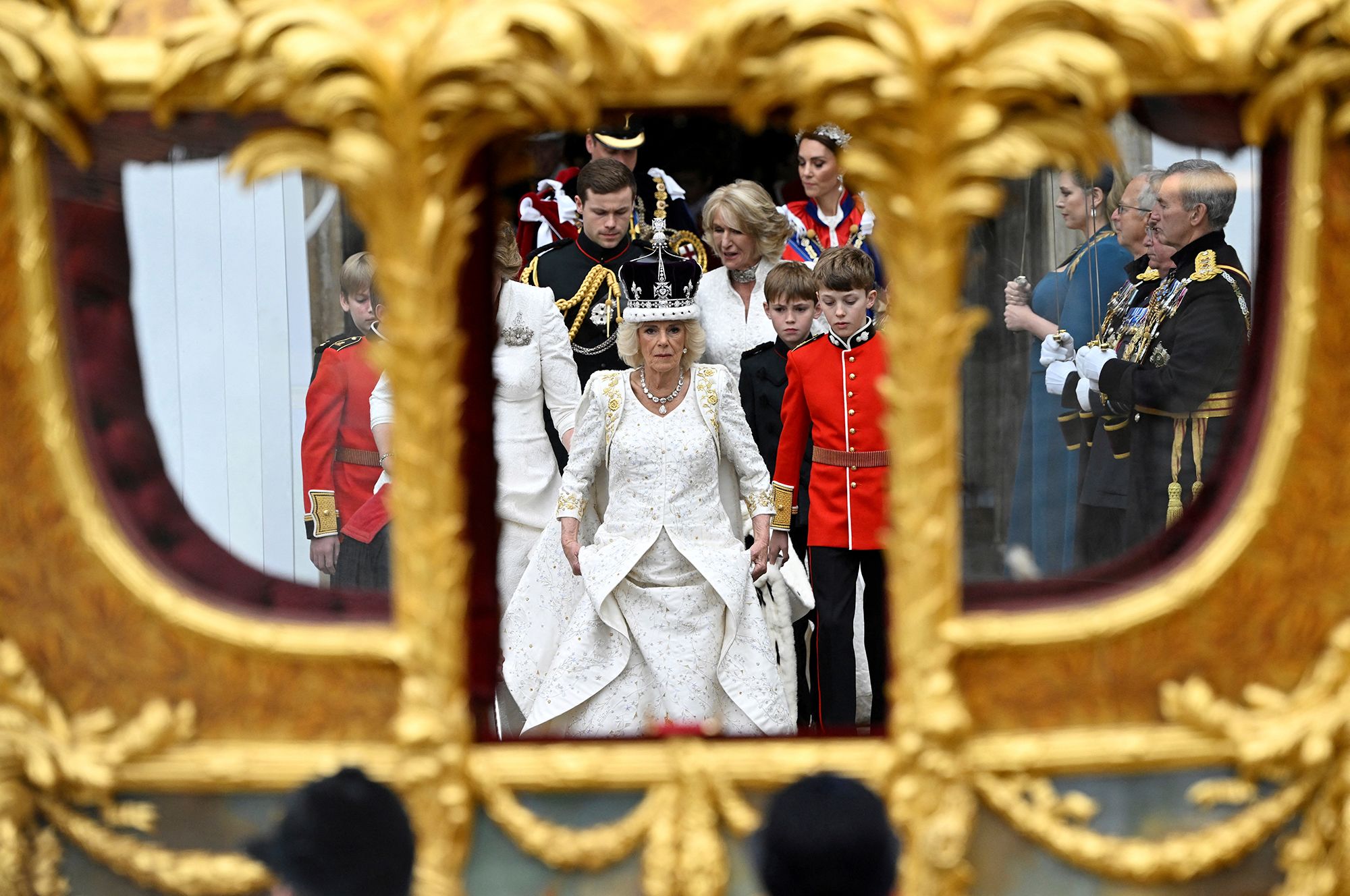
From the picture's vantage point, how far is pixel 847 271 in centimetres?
472

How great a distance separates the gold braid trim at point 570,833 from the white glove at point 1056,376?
102cm

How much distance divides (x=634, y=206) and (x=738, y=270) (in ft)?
1.23

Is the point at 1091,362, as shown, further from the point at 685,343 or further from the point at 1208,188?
the point at 685,343

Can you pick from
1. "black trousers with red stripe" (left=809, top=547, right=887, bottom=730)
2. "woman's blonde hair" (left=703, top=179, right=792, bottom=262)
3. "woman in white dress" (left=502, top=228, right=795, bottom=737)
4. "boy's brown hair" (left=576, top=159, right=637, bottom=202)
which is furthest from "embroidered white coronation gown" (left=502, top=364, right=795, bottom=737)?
"woman's blonde hair" (left=703, top=179, right=792, bottom=262)

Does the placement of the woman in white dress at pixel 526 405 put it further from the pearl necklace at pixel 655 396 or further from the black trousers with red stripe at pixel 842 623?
the black trousers with red stripe at pixel 842 623

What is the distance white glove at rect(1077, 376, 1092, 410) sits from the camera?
11.8ft

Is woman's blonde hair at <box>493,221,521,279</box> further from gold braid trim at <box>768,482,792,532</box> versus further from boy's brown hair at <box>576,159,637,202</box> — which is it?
gold braid trim at <box>768,482,792,532</box>

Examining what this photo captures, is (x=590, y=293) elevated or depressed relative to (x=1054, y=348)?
elevated

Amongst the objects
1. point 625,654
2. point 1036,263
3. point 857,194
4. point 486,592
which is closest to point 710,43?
point 1036,263

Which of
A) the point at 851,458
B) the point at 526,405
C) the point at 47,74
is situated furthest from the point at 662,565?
the point at 47,74

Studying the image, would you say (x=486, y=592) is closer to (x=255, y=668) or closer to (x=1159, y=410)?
(x=255, y=668)

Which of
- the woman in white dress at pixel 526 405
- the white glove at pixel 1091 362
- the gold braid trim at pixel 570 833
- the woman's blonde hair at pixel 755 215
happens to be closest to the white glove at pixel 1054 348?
the white glove at pixel 1091 362

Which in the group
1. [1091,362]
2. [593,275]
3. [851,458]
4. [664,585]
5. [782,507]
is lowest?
[664,585]

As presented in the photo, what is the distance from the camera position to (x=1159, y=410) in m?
3.69
